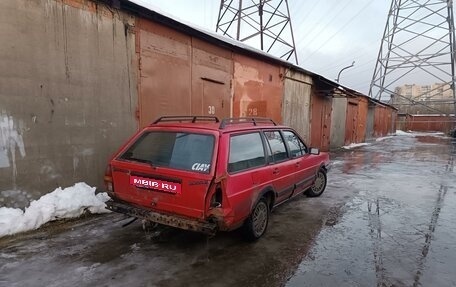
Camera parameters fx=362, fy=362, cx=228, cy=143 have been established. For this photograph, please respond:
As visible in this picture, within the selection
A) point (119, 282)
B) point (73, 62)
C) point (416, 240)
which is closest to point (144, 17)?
point (73, 62)

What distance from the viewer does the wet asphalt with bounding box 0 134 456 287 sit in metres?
3.73

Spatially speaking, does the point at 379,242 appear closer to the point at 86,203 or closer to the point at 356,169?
the point at 86,203

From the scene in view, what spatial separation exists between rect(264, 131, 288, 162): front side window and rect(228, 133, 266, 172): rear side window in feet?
0.92

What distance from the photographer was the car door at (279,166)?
17.3 feet

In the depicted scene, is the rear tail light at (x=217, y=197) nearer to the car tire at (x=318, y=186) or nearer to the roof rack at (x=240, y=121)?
the roof rack at (x=240, y=121)

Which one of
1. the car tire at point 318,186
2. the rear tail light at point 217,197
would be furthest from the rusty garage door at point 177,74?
the rear tail light at point 217,197

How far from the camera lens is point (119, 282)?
140 inches

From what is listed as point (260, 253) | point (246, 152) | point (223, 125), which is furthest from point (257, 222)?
point (223, 125)

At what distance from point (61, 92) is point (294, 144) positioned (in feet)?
12.9

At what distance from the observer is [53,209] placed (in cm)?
530

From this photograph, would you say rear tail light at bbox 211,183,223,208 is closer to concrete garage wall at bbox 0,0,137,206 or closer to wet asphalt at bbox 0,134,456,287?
wet asphalt at bbox 0,134,456,287

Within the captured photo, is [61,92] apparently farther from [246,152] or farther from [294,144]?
[294,144]

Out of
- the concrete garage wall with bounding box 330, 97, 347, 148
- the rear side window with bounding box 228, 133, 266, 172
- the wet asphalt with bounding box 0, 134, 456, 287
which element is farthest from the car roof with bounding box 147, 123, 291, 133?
the concrete garage wall with bounding box 330, 97, 347, 148

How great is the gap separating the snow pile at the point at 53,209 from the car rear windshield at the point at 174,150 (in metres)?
1.53
